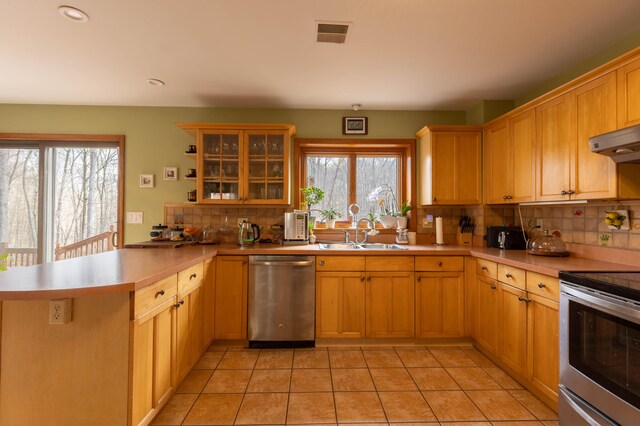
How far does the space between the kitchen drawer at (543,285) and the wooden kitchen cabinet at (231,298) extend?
85.6 inches

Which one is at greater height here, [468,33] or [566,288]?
[468,33]

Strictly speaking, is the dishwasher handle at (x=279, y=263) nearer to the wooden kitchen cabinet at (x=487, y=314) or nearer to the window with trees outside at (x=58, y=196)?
the wooden kitchen cabinet at (x=487, y=314)

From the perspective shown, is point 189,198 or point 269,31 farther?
point 189,198

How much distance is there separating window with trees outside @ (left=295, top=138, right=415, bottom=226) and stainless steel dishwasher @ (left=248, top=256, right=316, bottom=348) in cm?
106

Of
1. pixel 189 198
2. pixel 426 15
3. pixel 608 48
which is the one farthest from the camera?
pixel 189 198

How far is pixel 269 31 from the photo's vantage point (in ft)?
6.79

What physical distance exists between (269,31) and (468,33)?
132cm

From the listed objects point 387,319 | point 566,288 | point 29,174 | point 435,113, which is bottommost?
point 387,319

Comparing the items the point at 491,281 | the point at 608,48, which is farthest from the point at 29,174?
the point at 608,48

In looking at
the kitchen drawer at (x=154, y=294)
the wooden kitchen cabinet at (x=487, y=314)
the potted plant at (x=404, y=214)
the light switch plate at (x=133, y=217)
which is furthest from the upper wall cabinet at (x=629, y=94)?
the light switch plate at (x=133, y=217)

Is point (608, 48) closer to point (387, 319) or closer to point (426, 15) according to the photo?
point (426, 15)

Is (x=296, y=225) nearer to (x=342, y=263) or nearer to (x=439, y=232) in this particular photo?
(x=342, y=263)

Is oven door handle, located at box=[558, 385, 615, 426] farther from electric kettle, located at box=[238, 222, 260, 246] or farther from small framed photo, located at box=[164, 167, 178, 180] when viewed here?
small framed photo, located at box=[164, 167, 178, 180]

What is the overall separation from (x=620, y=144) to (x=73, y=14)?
3.21m
